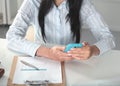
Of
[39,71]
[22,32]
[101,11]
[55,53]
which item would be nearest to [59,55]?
[55,53]

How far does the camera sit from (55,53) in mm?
1159

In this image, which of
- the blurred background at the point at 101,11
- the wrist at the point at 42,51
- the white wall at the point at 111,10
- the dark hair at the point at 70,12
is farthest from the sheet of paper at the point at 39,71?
the white wall at the point at 111,10

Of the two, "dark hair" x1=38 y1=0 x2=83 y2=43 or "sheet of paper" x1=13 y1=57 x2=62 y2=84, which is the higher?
"dark hair" x1=38 y1=0 x2=83 y2=43

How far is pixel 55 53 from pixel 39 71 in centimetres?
15

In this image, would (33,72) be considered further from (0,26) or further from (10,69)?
(0,26)

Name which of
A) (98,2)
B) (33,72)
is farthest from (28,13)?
(98,2)

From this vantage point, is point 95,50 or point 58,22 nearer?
point 95,50

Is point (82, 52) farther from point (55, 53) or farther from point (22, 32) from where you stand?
point (22, 32)

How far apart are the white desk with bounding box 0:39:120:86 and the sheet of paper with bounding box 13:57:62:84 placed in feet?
0.13

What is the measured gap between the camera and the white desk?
1.01 meters

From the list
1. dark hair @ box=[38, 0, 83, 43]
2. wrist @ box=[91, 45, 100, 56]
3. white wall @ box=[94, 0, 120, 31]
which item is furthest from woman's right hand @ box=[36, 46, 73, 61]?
white wall @ box=[94, 0, 120, 31]

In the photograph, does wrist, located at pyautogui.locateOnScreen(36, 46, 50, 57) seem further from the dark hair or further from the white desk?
the dark hair

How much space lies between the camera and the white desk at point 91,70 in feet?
3.31

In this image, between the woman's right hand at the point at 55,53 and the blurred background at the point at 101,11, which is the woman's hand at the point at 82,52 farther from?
the blurred background at the point at 101,11
